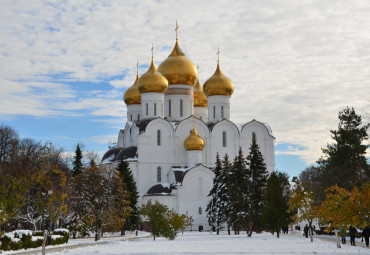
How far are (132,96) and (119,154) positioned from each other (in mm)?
7936

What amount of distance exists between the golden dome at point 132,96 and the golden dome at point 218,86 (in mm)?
7178

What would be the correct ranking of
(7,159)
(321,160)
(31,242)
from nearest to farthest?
1. (31,242)
2. (321,160)
3. (7,159)

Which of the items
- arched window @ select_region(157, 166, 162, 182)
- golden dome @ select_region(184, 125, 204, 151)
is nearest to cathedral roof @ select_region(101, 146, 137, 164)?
arched window @ select_region(157, 166, 162, 182)

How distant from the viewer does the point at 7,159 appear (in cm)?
4594

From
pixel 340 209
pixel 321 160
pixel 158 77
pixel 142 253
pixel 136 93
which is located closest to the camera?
pixel 340 209

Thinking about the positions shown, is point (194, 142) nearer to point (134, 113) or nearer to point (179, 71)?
point (179, 71)

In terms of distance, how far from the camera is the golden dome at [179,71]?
5431 cm

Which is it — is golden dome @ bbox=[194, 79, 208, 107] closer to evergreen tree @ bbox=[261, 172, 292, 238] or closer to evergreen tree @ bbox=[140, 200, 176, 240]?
evergreen tree @ bbox=[140, 200, 176, 240]

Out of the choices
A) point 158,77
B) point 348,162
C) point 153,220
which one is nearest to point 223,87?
point 158,77

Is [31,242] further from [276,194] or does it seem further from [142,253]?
[276,194]

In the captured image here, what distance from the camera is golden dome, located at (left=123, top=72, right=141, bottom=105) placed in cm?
5691

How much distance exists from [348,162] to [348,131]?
2.15m

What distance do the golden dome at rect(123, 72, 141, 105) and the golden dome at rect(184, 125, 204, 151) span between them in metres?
9.16

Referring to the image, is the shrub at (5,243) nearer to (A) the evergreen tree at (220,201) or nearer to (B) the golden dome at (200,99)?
(A) the evergreen tree at (220,201)
